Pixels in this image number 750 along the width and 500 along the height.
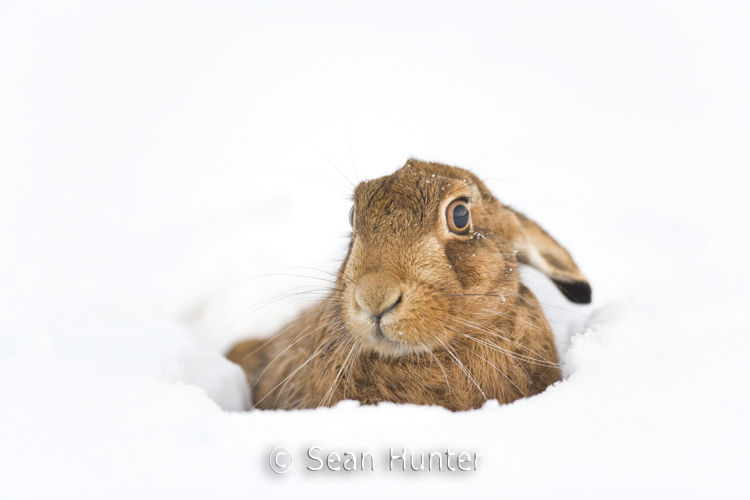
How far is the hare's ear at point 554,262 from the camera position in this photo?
137 inches

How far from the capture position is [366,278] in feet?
7.90

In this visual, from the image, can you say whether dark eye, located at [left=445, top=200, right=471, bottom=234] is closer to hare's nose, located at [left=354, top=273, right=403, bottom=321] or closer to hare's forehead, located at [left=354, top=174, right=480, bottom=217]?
hare's forehead, located at [left=354, top=174, right=480, bottom=217]

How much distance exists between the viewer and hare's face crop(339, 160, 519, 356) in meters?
2.38

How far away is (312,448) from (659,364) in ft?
5.26

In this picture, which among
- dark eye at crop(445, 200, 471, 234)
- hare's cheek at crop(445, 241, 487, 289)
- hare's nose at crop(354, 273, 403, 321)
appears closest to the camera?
hare's nose at crop(354, 273, 403, 321)

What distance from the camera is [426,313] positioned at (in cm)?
240

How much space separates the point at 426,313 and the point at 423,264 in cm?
24

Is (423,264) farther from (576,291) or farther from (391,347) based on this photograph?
(576,291)

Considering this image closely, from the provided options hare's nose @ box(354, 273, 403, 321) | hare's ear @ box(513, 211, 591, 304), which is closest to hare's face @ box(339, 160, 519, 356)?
hare's nose @ box(354, 273, 403, 321)

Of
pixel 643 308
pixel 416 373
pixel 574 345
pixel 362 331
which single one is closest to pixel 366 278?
pixel 362 331

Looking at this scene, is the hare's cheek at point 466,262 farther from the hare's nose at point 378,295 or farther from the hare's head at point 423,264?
the hare's nose at point 378,295

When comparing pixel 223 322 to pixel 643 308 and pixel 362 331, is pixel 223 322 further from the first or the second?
pixel 643 308

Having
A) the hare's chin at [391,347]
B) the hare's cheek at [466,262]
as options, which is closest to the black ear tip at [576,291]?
the hare's cheek at [466,262]

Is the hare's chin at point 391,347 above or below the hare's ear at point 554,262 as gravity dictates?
below
